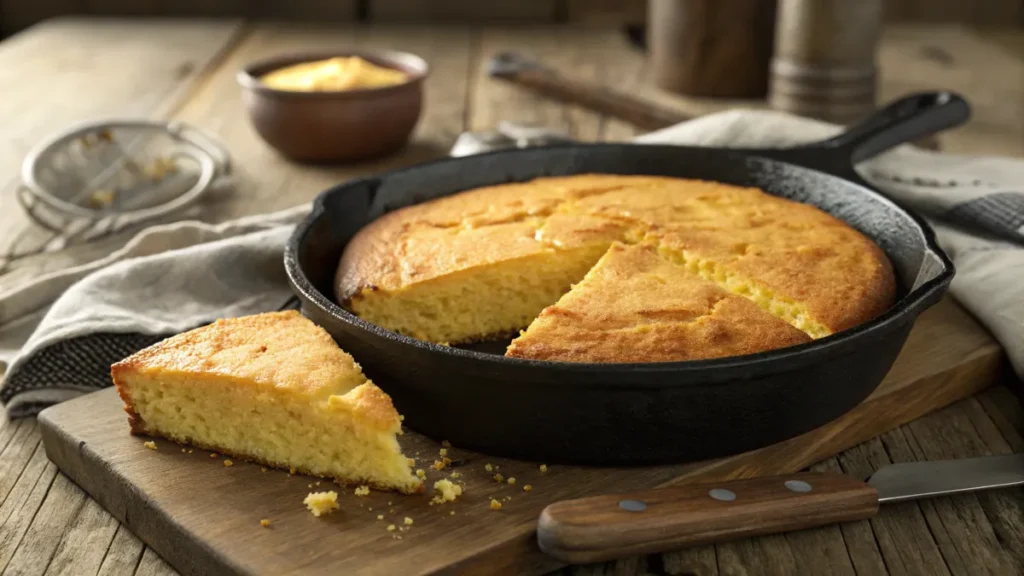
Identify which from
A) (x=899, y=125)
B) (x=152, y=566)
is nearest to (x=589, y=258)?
(x=899, y=125)

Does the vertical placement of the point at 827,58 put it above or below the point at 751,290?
below

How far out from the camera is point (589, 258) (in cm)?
271

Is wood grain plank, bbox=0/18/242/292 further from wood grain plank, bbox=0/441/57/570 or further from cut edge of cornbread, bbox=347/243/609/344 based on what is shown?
cut edge of cornbread, bbox=347/243/609/344

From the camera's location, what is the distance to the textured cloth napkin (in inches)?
100

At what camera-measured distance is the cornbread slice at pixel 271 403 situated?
202 cm

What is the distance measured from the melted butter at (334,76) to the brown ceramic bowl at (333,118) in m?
0.05

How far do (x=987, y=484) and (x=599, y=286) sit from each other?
874mm

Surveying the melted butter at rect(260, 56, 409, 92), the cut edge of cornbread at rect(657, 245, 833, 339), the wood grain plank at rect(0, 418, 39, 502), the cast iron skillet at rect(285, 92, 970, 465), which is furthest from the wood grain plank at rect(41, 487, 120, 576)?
the melted butter at rect(260, 56, 409, 92)

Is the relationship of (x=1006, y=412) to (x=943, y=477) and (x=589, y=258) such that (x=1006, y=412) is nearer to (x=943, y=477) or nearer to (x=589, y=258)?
(x=943, y=477)

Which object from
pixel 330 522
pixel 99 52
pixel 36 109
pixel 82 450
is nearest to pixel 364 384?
pixel 330 522

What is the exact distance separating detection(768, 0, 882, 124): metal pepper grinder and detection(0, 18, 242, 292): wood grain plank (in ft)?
8.92

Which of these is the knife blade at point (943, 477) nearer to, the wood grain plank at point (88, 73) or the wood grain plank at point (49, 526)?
the wood grain plank at point (49, 526)

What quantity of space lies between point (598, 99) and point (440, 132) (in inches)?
27.9

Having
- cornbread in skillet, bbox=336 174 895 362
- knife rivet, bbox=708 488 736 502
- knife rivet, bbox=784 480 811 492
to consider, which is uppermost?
cornbread in skillet, bbox=336 174 895 362
